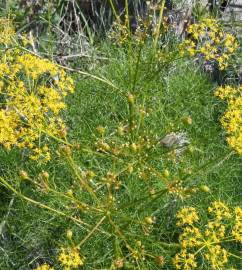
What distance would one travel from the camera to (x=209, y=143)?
3.40 meters

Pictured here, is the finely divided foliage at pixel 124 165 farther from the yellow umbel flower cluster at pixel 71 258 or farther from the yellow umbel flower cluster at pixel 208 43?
the yellow umbel flower cluster at pixel 71 258

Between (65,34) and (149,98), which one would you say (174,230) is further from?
(65,34)

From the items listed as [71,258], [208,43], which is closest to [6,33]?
[208,43]

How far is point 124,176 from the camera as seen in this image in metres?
3.19

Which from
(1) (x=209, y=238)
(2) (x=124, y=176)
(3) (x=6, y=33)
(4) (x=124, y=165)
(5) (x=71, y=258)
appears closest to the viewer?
(5) (x=71, y=258)

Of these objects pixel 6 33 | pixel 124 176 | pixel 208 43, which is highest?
pixel 6 33

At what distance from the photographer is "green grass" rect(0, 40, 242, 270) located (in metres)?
2.98

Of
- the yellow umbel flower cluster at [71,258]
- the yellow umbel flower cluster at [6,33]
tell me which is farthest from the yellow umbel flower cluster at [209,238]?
the yellow umbel flower cluster at [6,33]

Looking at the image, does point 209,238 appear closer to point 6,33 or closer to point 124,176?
point 124,176

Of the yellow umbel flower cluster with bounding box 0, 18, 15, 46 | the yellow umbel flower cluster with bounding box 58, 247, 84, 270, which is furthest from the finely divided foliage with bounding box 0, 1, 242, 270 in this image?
the yellow umbel flower cluster with bounding box 58, 247, 84, 270

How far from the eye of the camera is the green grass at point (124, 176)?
298cm

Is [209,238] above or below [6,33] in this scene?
below

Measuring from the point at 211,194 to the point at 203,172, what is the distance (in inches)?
6.9

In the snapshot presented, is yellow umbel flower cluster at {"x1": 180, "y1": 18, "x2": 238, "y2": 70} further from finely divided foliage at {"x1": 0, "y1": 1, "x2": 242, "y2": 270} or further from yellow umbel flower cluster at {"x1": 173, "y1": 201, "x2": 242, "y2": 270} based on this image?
yellow umbel flower cluster at {"x1": 173, "y1": 201, "x2": 242, "y2": 270}
